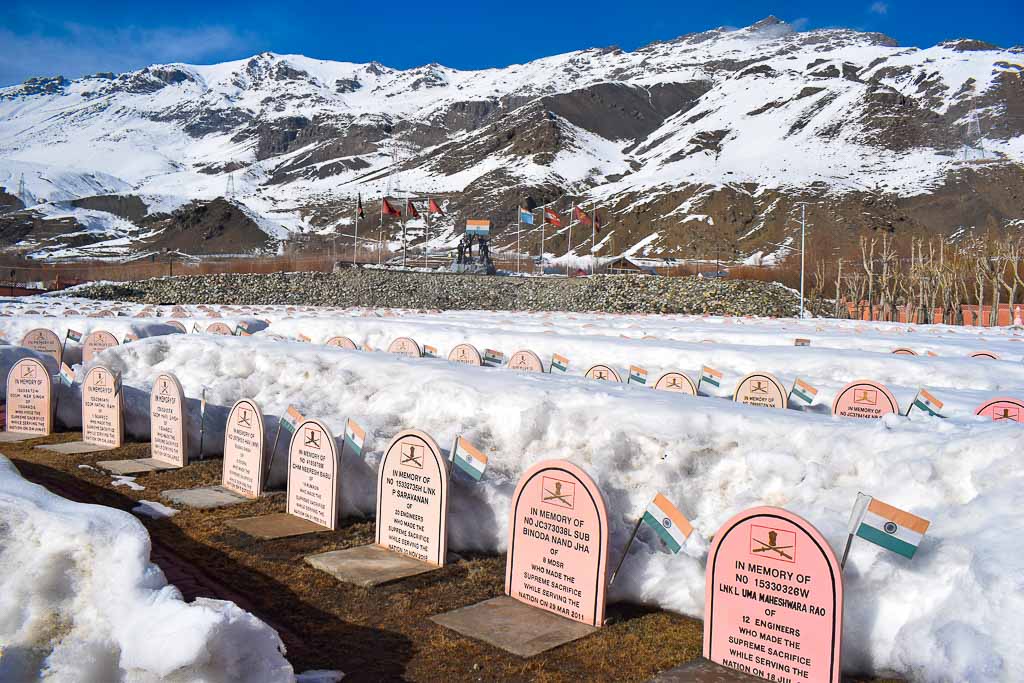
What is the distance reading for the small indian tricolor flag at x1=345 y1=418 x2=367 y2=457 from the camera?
5.89 m

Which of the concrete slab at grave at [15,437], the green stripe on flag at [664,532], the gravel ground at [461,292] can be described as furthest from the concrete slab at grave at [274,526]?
the gravel ground at [461,292]

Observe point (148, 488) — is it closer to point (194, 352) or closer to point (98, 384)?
point (98, 384)

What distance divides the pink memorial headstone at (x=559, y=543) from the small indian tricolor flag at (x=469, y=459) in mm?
524

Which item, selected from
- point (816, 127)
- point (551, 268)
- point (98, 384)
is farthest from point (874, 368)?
point (816, 127)

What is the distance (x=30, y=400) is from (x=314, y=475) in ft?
17.3

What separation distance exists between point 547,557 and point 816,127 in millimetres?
204713

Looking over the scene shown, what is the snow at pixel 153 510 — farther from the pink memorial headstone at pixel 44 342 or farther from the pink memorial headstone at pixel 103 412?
the pink memorial headstone at pixel 44 342

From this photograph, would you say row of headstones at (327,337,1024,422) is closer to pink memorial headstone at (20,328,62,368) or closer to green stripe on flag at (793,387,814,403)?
green stripe on flag at (793,387,814,403)

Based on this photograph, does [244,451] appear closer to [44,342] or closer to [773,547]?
[773,547]

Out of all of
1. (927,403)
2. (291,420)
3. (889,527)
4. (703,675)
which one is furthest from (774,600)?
(291,420)

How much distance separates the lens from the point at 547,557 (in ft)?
14.6

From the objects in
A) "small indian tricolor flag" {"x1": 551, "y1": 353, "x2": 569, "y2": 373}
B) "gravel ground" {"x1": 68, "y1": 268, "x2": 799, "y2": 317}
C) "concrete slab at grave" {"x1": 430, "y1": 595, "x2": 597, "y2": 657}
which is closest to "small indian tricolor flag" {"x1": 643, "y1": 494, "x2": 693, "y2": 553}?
"concrete slab at grave" {"x1": 430, "y1": 595, "x2": 597, "y2": 657}

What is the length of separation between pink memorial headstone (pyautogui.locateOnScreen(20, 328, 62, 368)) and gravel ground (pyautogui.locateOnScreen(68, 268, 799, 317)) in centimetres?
3142

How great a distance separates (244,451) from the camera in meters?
6.86
